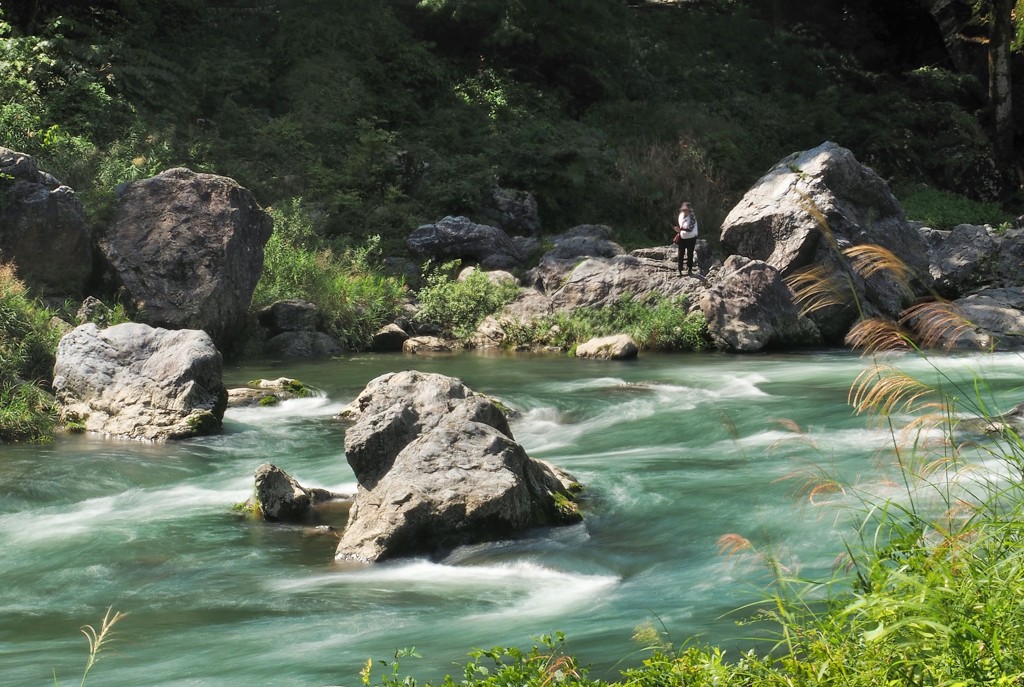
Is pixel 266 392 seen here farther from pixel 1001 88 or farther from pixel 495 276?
pixel 1001 88

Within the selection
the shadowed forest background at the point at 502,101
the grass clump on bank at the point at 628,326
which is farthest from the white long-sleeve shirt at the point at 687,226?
the shadowed forest background at the point at 502,101


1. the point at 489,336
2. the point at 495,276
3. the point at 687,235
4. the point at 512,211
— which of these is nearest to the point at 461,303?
the point at 489,336

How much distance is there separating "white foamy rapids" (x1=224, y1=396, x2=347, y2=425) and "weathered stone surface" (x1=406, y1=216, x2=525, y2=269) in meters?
→ 8.97

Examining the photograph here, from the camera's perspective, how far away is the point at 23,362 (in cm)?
1412

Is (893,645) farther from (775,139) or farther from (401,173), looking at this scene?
(775,139)

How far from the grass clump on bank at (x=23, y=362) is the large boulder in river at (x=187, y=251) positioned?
Answer: 200 centimetres

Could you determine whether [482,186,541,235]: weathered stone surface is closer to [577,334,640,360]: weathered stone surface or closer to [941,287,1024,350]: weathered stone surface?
[577,334,640,360]: weathered stone surface

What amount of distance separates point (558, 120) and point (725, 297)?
40.6 feet

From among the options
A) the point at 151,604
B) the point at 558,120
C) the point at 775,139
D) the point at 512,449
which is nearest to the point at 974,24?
the point at 775,139

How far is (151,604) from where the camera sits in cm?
751

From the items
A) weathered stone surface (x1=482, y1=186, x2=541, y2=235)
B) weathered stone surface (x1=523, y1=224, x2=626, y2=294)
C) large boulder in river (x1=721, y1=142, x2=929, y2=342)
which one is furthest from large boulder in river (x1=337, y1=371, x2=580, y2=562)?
weathered stone surface (x1=482, y1=186, x2=541, y2=235)

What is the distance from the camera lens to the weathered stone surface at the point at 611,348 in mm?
19141

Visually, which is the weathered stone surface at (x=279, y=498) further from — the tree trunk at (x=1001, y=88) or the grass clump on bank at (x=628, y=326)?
the tree trunk at (x=1001, y=88)

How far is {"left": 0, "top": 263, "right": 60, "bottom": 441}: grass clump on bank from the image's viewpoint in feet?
42.0
